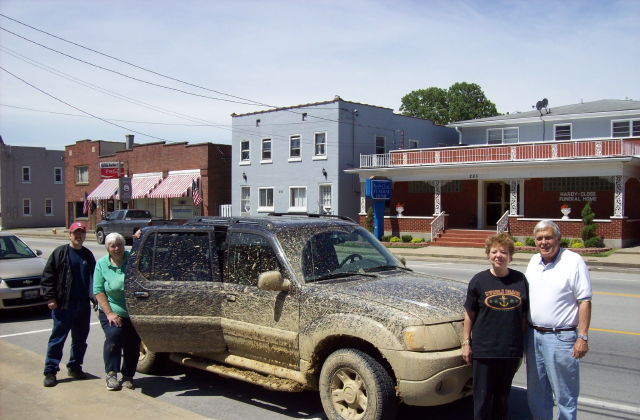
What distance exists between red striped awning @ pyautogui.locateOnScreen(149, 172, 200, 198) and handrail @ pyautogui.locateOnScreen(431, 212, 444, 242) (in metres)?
18.7

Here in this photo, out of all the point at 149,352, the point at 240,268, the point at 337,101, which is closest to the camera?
the point at 240,268

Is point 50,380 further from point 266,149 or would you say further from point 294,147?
point 266,149

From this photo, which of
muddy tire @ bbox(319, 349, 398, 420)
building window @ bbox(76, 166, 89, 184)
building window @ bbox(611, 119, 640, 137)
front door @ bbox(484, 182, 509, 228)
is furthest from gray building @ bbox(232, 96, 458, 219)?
muddy tire @ bbox(319, 349, 398, 420)

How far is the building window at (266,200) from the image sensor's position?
39.3 meters

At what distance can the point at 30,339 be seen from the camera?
9273 mm

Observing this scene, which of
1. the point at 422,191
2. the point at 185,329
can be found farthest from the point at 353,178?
the point at 185,329

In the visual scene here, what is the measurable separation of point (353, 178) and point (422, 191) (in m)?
4.08

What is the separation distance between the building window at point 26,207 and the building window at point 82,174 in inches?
416

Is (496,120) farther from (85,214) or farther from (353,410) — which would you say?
(85,214)

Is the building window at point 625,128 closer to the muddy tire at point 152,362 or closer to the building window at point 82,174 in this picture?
the muddy tire at point 152,362

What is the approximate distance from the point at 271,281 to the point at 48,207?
64.1 meters

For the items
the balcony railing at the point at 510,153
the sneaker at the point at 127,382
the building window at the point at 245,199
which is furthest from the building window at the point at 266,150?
the sneaker at the point at 127,382

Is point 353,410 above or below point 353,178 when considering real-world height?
below

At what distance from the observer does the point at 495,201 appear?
3288cm
